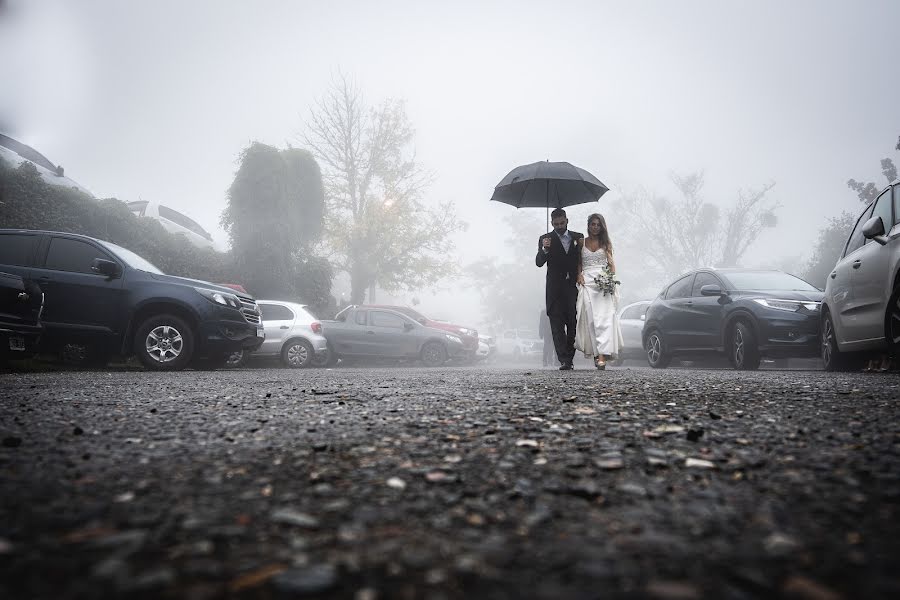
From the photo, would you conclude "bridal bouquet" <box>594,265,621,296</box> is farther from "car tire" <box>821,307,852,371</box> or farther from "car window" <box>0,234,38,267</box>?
"car window" <box>0,234,38,267</box>

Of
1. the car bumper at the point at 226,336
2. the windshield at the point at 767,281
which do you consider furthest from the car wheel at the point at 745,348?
the car bumper at the point at 226,336

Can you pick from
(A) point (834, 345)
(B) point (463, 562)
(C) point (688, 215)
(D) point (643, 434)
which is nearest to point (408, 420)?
(D) point (643, 434)

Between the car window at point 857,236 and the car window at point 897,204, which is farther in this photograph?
the car window at point 857,236

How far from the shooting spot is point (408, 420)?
9.77ft

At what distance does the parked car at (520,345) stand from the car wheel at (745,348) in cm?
1721

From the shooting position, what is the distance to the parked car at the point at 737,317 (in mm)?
8188

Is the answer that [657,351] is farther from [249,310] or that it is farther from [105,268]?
[105,268]

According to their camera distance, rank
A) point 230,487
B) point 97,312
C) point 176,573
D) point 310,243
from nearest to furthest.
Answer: point 176,573, point 230,487, point 97,312, point 310,243

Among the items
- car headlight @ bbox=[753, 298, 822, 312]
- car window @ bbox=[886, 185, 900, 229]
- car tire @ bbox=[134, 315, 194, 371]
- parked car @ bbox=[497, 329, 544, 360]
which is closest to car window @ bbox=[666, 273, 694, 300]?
car headlight @ bbox=[753, 298, 822, 312]

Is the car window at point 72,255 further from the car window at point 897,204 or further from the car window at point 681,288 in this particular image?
the car window at point 897,204

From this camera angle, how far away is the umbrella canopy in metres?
8.17

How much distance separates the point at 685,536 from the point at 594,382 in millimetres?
3823

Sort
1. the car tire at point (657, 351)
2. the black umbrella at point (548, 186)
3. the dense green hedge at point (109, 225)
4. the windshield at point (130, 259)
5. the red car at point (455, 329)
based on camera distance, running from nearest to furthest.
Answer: the black umbrella at point (548, 186) < the windshield at point (130, 259) < the car tire at point (657, 351) < the dense green hedge at point (109, 225) < the red car at point (455, 329)

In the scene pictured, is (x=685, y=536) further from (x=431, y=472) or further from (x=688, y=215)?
(x=688, y=215)
